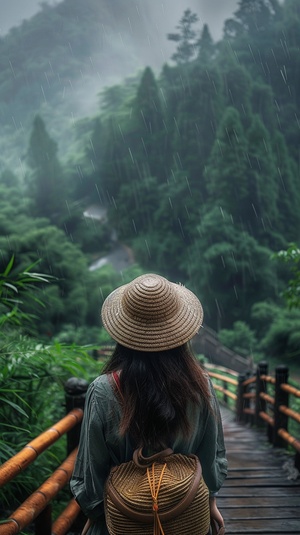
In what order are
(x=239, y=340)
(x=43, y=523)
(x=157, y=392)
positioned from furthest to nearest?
(x=239, y=340)
(x=43, y=523)
(x=157, y=392)

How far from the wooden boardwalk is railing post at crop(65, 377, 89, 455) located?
100 cm

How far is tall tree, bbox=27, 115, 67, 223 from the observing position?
118ft

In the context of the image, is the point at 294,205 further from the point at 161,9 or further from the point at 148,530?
the point at 161,9

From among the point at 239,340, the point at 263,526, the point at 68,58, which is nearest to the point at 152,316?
the point at 263,526

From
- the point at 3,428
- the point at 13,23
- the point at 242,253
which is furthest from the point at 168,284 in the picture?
the point at 13,23

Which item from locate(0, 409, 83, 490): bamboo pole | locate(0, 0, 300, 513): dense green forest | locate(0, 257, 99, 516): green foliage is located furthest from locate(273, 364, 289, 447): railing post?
locate(0, 0, 300, 513): dense green forest

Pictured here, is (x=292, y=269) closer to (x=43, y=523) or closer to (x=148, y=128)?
(x=43, y=523)

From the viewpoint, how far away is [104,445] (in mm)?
1691

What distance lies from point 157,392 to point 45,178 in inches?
1452

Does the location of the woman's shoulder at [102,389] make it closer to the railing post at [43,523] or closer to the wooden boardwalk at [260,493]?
the railing post at [43,523]

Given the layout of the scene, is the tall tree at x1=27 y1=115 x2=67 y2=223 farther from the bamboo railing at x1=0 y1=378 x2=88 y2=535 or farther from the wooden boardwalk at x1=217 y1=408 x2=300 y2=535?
the bamboo railing at x1=0 y1=378 x2=88 y2=535

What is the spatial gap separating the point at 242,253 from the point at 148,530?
1121 inches

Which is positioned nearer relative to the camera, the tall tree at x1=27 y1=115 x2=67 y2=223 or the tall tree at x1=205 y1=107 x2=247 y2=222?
the tall tree at x1=205 y1=107 x2=247 y2=222

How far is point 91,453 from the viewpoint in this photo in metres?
1.69
